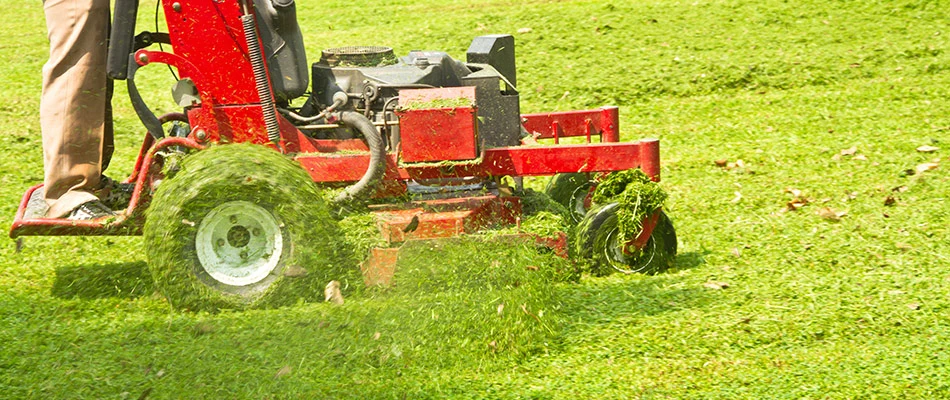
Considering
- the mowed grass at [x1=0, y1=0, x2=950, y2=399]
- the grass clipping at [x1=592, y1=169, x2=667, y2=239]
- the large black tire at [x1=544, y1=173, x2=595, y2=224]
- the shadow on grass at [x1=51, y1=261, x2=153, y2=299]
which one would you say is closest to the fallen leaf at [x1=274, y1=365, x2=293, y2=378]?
the mowed grass at [x1=0, y1=0, x2=950, y2=399]

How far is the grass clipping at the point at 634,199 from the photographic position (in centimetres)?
511

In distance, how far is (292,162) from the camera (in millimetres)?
5008

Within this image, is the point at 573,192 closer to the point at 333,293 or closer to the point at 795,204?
the point at 795,204

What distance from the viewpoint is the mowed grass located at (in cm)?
404

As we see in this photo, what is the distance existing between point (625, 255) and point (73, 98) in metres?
2.88

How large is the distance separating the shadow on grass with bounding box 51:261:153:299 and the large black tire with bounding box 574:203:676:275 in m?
2.25

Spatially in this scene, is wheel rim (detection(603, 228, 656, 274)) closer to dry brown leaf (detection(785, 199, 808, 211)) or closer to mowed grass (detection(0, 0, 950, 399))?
mowed grass (detection(0, 0, 950, 399))

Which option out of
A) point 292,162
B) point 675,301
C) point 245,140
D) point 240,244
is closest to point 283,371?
point 240,244

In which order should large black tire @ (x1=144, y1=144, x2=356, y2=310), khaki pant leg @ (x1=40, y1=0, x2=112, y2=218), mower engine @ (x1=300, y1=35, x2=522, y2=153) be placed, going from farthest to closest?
mower engine @ (x1=300, y1=35, x2=522, y2=153) < khaki pant leg @ (x1=40, y1=0, x2=112, y2=218) < large black tire @ (x1=144, y1=144, x2=356, y2=310)

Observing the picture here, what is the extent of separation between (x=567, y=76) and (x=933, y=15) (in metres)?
4.20

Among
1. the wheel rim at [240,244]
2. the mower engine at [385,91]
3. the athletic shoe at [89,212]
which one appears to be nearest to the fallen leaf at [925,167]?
the mower engine at [385,91]

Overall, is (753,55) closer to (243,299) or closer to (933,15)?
(933,15)

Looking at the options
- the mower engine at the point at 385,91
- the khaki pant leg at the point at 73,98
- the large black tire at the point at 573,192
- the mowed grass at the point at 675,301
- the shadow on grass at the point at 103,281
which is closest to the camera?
the mowed grass at the point at 675,301

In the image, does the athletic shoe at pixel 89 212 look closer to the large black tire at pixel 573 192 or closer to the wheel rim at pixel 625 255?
the wheel rim at pixel 625 255
